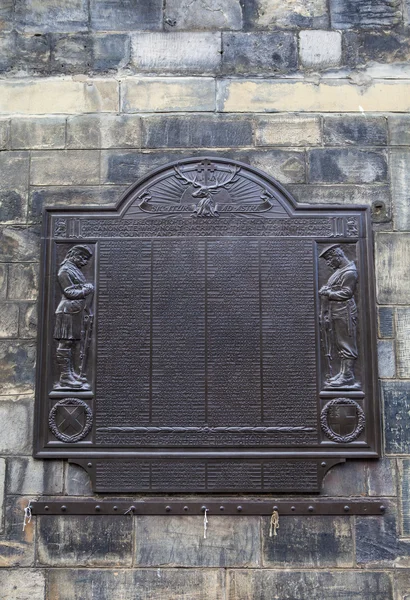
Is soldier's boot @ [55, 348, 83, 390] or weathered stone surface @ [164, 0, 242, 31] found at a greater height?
weathered stone surface @ [164, 0, 242, 31]

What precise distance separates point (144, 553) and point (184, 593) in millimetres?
420

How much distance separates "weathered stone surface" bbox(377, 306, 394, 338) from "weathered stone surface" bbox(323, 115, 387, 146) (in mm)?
1447

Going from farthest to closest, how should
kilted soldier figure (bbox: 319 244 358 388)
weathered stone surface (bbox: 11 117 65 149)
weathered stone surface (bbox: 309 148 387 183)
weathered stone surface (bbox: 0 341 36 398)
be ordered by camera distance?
weathered stone surface (bbox: 11 117 65 149) < weathered stone surface (bbox: 309 148 387 183) < weathered stone surface (bbox: 0 341 36 398) < kilted soldier figure (bbox: 319 244 358 388)

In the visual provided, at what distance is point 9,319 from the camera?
5.48 m

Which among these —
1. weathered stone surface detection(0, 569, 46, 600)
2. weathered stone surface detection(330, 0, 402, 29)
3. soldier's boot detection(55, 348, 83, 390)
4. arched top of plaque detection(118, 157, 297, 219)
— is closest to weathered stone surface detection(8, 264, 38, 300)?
soldier's boot detection(55, 348, 83, 390)

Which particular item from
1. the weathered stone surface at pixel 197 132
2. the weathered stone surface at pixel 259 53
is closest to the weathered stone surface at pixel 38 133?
the weathered stone surface at pixel 197 132

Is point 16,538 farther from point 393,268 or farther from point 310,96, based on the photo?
point 310,96

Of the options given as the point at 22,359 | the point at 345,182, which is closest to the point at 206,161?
the point at 345,182

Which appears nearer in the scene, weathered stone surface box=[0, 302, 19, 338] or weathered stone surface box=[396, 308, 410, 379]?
weathered stone surface box=[396, 308, 410, 379]

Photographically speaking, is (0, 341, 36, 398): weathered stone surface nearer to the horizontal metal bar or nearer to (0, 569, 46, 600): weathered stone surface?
the horizontal metal bar

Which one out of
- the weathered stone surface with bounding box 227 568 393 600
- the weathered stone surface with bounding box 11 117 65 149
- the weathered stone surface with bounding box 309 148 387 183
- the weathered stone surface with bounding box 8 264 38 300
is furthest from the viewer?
the weathered stone surface with bounding box 11 117 65 149

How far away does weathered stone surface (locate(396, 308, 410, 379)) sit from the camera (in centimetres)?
536

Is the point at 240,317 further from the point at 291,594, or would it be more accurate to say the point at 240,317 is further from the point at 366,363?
the point at 291,594

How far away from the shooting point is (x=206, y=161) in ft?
18.5
